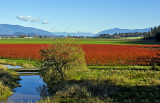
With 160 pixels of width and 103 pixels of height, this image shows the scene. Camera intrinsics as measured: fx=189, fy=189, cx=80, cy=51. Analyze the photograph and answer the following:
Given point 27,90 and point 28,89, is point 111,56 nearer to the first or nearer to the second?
point 28,89

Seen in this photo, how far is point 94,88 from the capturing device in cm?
1816

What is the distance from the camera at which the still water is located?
17.9m

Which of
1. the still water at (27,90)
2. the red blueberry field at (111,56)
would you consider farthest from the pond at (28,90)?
the red blueberry field at (111,56)

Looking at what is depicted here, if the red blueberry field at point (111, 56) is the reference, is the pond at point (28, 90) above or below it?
below

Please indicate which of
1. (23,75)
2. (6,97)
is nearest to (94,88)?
(6,97)

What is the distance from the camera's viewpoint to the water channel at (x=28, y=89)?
59.0 feet

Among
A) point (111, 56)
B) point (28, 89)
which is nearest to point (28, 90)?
point (28, 89)

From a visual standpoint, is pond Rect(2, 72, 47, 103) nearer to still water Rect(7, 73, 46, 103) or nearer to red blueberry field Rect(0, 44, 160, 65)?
still water Rect(7, 73, 46, 103)

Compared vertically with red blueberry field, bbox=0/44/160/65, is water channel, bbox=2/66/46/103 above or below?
below

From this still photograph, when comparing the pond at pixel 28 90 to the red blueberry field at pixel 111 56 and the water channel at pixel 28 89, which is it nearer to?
the water channel at pixel 28 89

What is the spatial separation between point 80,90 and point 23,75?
15116mm

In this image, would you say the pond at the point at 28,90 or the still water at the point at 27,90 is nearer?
the still water at the point at 27,90

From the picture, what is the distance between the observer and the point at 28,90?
71.3 ft

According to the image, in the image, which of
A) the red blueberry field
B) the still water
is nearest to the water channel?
the still water
